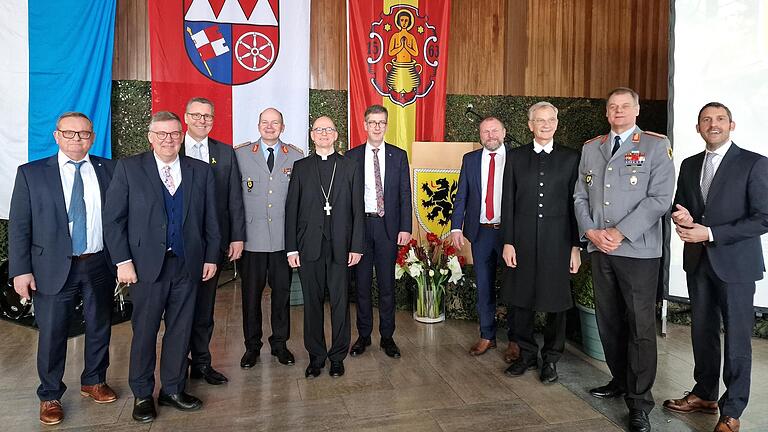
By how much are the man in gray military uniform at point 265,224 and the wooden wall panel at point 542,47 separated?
2.78 m

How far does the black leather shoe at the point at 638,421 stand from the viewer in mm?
2732

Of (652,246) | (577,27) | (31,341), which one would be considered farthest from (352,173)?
(577,27)

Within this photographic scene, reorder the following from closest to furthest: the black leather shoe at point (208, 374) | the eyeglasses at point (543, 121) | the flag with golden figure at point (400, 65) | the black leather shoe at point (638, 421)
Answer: the black leather shoe at point (638, 421) < the eyeglasses at point (543, 121) < the black leather shoe at point (208, 374) < the flag with golden figure at point (400, 65)

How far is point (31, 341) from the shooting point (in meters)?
4.29

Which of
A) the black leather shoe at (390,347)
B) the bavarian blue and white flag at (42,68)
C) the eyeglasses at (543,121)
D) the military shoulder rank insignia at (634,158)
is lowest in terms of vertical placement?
the black leather shoe at (390,347)

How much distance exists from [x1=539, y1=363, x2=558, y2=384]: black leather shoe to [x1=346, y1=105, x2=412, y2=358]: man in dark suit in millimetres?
Answer: 994

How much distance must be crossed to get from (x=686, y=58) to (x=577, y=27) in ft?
8.76

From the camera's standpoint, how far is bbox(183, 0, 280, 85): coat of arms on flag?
5.48 metres

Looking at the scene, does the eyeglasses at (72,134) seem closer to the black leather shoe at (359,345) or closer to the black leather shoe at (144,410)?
the black leather shoe at (144,410)

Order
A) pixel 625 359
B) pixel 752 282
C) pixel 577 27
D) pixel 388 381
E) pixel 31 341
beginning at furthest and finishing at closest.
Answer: pixel 577 27
pixel 31 341
pixel 388 381
pixel 625 359
pixel 752 282

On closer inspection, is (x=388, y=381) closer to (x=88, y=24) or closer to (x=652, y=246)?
(x=652, y=246)

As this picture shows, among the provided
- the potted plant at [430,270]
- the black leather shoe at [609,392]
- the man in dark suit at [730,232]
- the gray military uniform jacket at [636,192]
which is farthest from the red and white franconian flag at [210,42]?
the black leather shoe at [609,392]

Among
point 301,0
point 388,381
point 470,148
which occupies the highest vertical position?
point 301,0

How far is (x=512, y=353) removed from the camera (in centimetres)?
386
